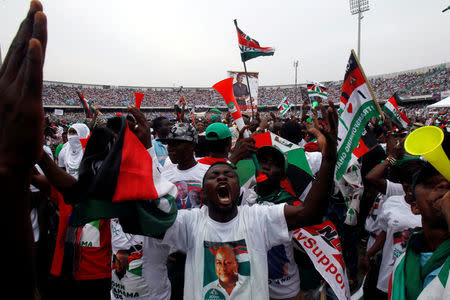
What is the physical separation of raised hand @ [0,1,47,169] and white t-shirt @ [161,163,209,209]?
73.5 inches

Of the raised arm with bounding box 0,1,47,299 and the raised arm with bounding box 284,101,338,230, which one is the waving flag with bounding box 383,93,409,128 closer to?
the raised arm with bounding box 284,101,338,230

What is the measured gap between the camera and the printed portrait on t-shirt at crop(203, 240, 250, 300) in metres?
1.59

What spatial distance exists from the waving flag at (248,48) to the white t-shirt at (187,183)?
2.79 meters

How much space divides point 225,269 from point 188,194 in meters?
1.01

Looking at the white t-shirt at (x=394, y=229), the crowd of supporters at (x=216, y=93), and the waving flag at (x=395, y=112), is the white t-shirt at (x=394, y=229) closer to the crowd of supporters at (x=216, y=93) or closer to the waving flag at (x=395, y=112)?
the waving flag at (x=395, y=112)

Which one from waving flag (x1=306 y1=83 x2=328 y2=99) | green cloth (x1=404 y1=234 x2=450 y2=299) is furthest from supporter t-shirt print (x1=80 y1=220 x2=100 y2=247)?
waving flag (x1=306 y1=83 x2=328 y2=99)

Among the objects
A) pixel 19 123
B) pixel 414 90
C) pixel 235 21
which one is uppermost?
pixel 414 90

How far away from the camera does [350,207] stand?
3.61m

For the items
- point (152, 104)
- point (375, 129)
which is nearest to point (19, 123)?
point (375, 129)

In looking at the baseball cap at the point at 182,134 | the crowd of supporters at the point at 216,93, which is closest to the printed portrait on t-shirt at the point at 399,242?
the baseball cap at the point at 182,134

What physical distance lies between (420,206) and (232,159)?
148 centimetres

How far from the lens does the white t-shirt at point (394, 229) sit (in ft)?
7.82

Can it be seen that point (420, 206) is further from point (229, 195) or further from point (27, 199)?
point (27, 199)

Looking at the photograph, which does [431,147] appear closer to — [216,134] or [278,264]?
[278,264]
